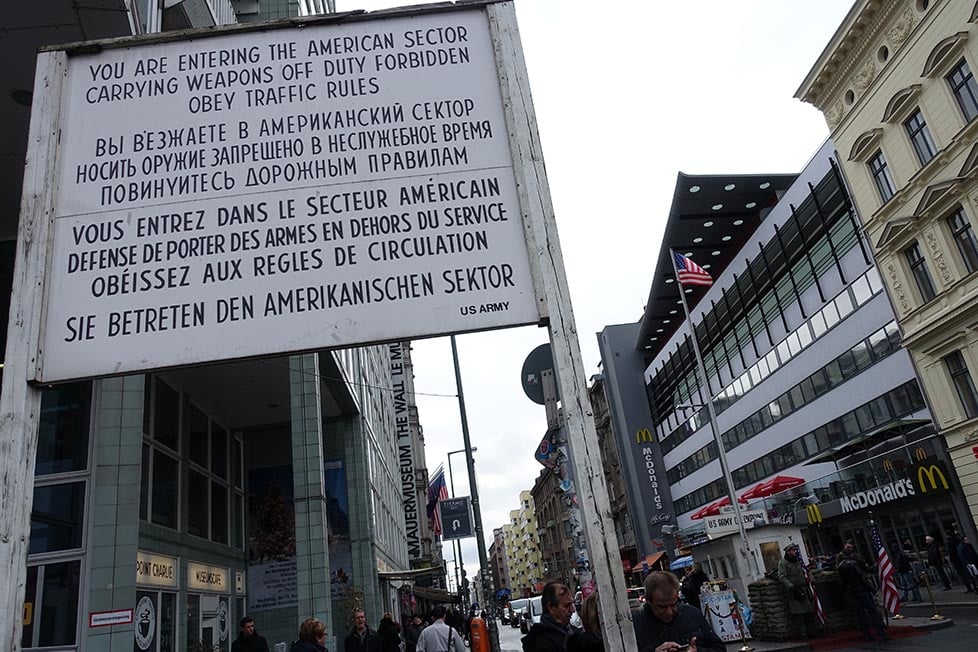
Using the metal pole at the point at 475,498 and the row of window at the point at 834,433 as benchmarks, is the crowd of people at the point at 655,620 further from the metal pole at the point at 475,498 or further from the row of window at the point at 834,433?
the row of window at the point at 834,433

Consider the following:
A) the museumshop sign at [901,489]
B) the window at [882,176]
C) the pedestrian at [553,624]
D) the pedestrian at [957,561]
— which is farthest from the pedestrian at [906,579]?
the pedestrian at [553,624]

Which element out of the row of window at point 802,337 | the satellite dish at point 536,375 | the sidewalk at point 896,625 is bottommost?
the sidewalk at point 896,625

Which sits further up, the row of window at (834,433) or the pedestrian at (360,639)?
the row of window at (834,433)

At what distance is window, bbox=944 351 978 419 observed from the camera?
72.2 ft

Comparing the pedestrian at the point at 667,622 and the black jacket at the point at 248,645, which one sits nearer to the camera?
the pedestrian at the point at 667,622

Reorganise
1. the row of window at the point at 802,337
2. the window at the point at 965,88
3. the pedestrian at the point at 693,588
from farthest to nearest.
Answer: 1. the row of window at the point at 802,337
2. the window at the point at 965,88
3. the pedestrian at the point at 693,588

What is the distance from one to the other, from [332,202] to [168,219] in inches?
34.6

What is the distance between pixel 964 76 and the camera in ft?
69.4

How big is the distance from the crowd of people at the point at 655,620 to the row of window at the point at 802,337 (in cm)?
1026

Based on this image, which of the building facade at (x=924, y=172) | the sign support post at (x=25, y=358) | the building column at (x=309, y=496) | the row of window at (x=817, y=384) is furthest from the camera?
the row of window at (x=817, y=384)

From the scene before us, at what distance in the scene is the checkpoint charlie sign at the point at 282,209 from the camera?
343 centimetres

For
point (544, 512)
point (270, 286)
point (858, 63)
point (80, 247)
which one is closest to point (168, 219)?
point (80, 247)

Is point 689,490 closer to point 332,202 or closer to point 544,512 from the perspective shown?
point 332,202

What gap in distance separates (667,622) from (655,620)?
0.25 feet
